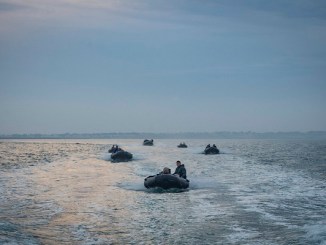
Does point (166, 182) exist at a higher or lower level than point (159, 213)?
higher

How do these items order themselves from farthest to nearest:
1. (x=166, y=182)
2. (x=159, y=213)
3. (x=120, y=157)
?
(x=120, y=157) < (x=166, y=182) < (x=159, y=213)

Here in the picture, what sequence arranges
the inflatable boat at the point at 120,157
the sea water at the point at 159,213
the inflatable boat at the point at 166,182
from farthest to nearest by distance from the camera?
the inflatable boat at the point at 120,157 < the inflatable boat at the point at 166,182 < the sea water at the point at 159,213

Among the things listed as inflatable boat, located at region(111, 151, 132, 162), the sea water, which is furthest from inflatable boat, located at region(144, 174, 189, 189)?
inflatable boat, located at region(111, 151, 132, 162)

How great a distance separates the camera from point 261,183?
3275 centimetres

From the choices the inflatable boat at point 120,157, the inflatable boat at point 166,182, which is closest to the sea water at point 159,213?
the inflatable boat at point 166,182

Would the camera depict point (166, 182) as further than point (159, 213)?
Yes

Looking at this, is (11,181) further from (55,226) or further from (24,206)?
(55,226)

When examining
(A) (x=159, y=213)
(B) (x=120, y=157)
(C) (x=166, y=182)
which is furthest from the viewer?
(B) (x=120, y=157)

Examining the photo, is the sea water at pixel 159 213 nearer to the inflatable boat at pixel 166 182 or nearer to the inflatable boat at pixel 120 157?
the inflatable boat at pixel 166 182

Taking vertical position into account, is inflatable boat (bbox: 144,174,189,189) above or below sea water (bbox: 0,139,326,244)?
above

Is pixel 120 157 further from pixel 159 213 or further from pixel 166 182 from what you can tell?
pixel 159 213

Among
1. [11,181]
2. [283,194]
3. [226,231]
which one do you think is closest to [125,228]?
[226,231]

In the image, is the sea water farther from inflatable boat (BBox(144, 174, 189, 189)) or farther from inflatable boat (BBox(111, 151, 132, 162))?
inflatable boat (BBox(111, 151, 132, 162))

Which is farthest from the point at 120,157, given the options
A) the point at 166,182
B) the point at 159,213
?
the point at 159,213
